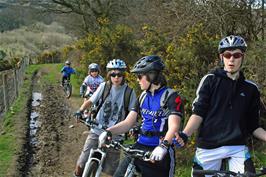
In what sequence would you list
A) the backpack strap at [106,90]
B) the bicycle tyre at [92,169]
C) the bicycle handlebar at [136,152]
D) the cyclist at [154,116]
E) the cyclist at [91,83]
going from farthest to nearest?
the cyclist at [91,83], the backpack strap at [106,90], the bicycle tyre at [92,169], the cyclist at [154,116], the bicycle handlebar at [136,152]

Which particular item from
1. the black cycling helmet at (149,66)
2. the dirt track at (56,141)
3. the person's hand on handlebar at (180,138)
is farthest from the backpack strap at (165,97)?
the dirt track at (56,141)

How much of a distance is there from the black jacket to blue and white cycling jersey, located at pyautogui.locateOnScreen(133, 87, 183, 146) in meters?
0.37

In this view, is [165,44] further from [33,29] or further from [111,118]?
[33,29]

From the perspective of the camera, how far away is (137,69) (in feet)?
15.4

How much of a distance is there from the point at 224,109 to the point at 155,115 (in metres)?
0.77

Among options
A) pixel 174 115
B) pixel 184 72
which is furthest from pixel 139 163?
pixel 184 72

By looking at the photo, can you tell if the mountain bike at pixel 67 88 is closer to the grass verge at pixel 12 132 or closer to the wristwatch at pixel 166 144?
the grass verge at pixel 12 132

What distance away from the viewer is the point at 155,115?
4652 millimetres

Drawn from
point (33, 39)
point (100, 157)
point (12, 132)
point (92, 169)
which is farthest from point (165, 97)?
point (33, 39)

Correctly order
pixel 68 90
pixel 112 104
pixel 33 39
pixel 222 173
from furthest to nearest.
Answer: pixel 33 39 < pixel 68 90 < pixel 112 104 < pixel 222 173

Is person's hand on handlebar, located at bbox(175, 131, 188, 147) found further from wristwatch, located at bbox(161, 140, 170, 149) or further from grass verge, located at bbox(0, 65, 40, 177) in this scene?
grass verge, located at bbox(0, 65, 40, 177)

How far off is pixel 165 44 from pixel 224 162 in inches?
291

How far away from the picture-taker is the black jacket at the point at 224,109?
4.17 meters

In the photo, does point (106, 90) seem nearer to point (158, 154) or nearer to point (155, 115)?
point (155, 115)
